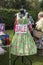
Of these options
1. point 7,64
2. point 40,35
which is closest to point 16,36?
point 7,64

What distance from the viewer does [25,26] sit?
22.0 ft

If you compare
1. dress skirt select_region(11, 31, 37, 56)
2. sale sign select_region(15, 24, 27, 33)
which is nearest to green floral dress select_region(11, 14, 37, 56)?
dress skirt select_region(11, 31, 37, 56)

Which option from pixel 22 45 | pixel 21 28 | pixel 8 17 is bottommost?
pixel 8 17

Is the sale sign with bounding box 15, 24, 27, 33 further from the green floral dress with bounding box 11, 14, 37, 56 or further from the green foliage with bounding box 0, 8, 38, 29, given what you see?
the green foliage with bounding box 0, 8, 38, 29

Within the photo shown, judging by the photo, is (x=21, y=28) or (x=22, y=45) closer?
(x=22, y=45)

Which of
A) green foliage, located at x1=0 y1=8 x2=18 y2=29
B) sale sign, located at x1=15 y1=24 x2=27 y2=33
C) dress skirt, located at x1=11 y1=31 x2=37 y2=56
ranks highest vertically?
sale sign, located at x1=15 y1=24 x2=27 y2=33

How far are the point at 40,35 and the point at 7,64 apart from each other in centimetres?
138

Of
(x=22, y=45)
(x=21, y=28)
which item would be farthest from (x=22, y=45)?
(x=21, y=28)

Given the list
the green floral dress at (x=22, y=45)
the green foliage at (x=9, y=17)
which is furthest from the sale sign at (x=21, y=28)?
the green foliage at (x=9, y=17)

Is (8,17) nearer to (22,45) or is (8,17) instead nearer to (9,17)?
(9,17)

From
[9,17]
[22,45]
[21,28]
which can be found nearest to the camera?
[22,45]

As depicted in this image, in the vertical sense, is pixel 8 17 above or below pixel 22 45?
below

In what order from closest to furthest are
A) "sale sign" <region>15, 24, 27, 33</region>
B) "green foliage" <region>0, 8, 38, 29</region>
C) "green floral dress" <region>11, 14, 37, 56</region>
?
1. "green floral dress" <region>11, 14, 37, 56</region>
2. "sale sign" <region>15, 24, 27, 33</region>
3. "green foliage" <region>0, 8, 38, 29</region>

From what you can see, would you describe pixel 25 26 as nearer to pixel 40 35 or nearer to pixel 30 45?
pixel 30 45
